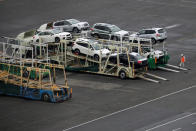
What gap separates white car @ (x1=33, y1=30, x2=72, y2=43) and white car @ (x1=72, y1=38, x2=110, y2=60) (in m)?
3.96

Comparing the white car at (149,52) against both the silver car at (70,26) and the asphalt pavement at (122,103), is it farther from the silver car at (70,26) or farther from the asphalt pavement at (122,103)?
the silver car at (70,26)

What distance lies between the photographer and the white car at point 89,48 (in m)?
56.6

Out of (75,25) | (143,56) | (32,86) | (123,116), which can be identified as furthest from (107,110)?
(75,25)

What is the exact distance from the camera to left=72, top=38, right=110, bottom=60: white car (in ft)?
186

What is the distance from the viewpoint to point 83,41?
5794cm

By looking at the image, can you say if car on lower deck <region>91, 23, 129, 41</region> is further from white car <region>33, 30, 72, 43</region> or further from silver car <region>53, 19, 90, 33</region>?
white car <region>33, 30, 72, 43</region>

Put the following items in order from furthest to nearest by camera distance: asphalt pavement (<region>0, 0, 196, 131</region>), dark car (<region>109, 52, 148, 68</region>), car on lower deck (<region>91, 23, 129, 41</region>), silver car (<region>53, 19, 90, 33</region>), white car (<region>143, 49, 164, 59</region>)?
silver car (<region>53, 19, 90, 33</region>), car on lower deck (<region>91, 23, 129, 41</region>), white car (<region>143, 49, 164, 59</region>), dark car (<region>109, 52, 148, 68</region>), asphalt pavement (<region>0, 0, 196, 131</region>)

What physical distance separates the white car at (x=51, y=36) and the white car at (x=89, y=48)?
3.96 m

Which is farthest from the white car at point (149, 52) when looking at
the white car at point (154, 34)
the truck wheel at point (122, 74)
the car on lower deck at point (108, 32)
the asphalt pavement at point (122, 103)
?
the white car at point (154, 34)

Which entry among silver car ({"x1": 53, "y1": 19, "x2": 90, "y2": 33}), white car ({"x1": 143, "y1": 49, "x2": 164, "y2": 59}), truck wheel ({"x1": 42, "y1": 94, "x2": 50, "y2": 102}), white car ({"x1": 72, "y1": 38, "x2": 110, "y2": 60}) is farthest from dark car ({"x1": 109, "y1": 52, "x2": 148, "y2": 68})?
silver car ({"x1": 53, "y1": 19, "x2": 90, "y2": 33})

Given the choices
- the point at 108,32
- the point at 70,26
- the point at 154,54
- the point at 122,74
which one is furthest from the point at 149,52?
Result: the point at 70,26

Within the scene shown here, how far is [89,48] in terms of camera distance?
57.4 m

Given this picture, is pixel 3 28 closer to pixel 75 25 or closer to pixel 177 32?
pixel 75 25

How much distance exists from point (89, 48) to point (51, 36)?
6903 millimetres
